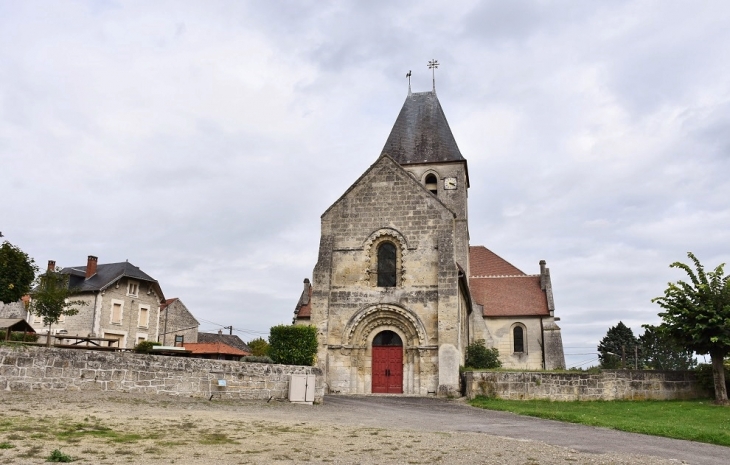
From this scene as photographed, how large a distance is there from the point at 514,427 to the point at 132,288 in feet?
99.8

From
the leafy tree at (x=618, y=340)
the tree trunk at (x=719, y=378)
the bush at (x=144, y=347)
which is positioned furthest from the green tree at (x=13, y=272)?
the leafy tree at (x=618, y=340)

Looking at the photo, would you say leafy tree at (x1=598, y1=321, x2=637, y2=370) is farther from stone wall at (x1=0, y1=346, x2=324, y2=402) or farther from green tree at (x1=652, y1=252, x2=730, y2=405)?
stone wall at (x1=0, y1=346, x2=324, y2=402)

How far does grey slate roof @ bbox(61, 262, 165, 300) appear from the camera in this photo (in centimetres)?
3528

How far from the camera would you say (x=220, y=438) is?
920 cm

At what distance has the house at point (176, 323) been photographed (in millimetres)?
46219

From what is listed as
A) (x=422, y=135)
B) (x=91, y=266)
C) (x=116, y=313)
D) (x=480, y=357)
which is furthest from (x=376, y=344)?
(x=91, y=266)

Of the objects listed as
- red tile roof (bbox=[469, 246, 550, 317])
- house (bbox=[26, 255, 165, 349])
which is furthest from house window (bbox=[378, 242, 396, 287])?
house (bbox=[26, 255, 165, 349])

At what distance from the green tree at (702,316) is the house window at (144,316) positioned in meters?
30.3

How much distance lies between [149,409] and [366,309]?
12.5 metres

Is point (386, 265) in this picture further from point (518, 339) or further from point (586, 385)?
point (518, 339)

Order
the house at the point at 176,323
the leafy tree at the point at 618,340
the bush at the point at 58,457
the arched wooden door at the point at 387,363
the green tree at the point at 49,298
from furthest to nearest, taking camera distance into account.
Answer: the leafy tree at the point at 618,340, the house at the point at 176,323, the arched wooden door at the point at 387,363, the green tree at the point at 49,298, the bush at the point at 58,457

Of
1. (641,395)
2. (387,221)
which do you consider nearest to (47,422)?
(387,221)

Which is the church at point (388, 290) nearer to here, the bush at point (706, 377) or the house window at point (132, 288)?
the bush at point (706, 377)

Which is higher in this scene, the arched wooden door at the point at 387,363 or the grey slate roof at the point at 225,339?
the grey slate roof at the point at 225,339
